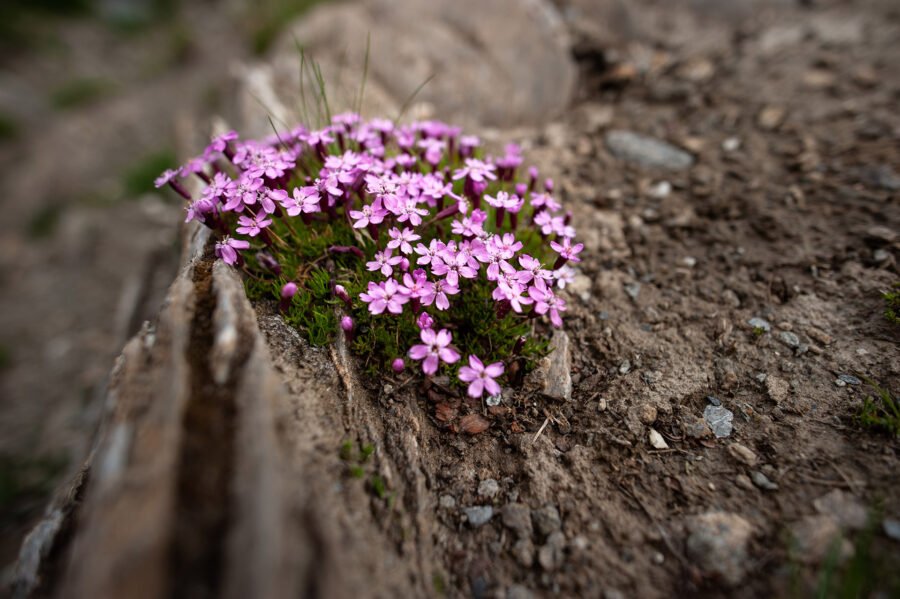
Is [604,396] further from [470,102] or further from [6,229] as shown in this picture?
[6,229]

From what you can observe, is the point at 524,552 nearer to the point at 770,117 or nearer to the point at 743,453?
the point at 743,453

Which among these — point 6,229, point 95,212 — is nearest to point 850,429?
point 95,212

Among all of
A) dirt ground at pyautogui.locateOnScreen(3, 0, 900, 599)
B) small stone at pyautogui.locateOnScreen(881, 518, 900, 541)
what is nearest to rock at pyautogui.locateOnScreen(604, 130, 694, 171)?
dirt ground at pyautogui.locateOnScreen(3, 0, 900, 599)

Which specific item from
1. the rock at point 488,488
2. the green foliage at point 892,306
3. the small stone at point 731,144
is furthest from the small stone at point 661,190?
the rock at point 488,488

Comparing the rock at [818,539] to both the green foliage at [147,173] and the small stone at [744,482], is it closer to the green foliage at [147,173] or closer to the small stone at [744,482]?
the small stone at [744,482]

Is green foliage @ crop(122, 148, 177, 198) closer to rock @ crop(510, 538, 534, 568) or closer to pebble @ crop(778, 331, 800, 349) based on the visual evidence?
rock @ crop(510, 538, 534, 568)

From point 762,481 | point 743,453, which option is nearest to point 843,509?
point 762,481
